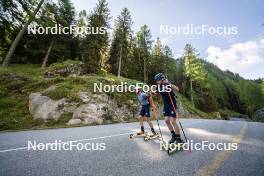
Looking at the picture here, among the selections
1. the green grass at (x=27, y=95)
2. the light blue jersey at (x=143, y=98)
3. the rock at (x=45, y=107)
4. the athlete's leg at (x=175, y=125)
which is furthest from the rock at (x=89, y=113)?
the athlete's leg at (x=175, y=125)

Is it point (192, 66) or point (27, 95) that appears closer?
point (27, 95)

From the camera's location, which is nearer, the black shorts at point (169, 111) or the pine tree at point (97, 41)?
the black shorts at point (169, 111)

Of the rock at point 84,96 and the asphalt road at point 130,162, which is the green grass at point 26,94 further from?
the asphalt road at point 130,162

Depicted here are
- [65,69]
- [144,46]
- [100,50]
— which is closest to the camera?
[65,69]

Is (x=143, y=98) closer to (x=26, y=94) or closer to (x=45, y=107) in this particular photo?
(x=45, y=107)

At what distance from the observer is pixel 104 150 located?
5.81 m

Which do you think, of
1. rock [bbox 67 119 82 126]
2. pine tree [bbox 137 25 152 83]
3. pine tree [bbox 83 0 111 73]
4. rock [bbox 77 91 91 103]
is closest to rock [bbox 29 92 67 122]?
rock [bbox 67 119 82 126]

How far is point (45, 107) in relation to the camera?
59.3 feet

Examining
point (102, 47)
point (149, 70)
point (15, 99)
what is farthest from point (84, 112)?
point (149, 70)

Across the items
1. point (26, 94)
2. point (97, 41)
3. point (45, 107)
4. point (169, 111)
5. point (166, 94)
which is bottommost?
point (45, 107)

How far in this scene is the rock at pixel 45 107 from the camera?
17.4m

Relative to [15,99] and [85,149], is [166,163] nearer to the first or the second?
[85,149]

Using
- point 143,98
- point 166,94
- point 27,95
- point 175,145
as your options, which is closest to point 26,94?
point 27,95

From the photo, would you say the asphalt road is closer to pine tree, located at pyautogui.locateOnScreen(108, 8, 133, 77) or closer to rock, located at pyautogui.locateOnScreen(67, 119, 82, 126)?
rock, located at pyautogui.locateOnScreen(67, 119, 82, 126)
